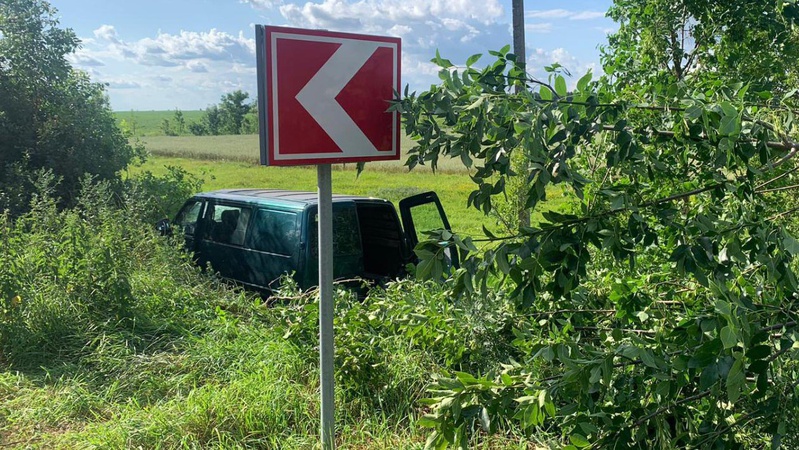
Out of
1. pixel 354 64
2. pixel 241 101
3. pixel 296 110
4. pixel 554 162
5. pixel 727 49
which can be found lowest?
pixel 554 162

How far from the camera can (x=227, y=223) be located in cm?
667

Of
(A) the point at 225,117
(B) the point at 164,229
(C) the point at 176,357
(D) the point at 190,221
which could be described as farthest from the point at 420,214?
(A) the point at 225,117

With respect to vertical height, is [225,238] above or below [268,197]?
below

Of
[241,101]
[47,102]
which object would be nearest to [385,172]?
[47,102]

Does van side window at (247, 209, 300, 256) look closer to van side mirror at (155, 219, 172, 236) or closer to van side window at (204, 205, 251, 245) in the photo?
van side window at (204, 205, 251, 245)

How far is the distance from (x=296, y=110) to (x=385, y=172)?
85.9 ft

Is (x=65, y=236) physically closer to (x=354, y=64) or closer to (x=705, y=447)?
(x=354, y=64)

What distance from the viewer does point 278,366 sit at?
400cm

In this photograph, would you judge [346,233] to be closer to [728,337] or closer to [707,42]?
[707,42]

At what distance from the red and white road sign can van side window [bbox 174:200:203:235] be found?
15.7ft

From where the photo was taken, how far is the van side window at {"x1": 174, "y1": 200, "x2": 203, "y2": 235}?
280 inches

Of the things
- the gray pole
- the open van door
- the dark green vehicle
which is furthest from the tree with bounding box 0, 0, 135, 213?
the gray pole

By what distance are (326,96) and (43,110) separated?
374 inches

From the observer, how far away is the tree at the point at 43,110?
970 cm
